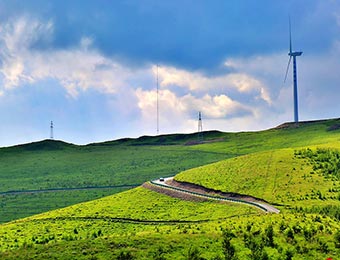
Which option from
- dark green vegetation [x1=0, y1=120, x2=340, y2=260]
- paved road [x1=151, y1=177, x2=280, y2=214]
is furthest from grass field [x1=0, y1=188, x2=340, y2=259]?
paved road [x1=151, y1=177, x2=280, y2=214]

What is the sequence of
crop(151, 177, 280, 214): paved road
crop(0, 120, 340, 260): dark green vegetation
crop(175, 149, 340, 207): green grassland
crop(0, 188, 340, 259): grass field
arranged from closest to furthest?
crop(0, 188, 340, 259): grass field → crop(0, 120, 340, 260): dark green vegetation → crop(151, 177, 280, 214): paved road → crop(175, 149, 340, 207): green grassland

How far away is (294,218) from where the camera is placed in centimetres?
8281

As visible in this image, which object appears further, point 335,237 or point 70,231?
point 70,231

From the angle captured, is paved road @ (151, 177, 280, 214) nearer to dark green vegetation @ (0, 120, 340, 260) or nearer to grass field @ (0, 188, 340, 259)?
dark green vegetation @ (0, 120, 340, 260)

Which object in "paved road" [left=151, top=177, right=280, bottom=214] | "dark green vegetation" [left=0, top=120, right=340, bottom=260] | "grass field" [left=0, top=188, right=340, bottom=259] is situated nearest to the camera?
"grass field" [left=0, top=188, right=340, bottom=259]

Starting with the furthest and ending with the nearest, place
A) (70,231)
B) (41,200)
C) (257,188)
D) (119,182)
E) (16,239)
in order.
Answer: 1. (119,182)
2. (41,200)
3. (257,188)
4. (70,231)
5. (16,239)

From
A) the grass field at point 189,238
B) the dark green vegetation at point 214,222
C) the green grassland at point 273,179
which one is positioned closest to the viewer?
the grass field at point 189,238

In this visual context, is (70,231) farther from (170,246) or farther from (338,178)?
(338,178)

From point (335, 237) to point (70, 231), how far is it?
54.0 meters

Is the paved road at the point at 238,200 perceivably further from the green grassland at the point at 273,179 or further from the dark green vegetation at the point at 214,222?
the green grassland at the point at 273,179

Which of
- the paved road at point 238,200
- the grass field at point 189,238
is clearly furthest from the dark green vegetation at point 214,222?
the paved road at point 238,200

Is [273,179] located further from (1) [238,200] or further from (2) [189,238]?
(2) [189,238]

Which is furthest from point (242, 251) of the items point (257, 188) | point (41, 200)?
point (41, 200)

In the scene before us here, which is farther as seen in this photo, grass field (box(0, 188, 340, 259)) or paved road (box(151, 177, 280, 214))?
paved road (box(151, 177, 280, 214))
